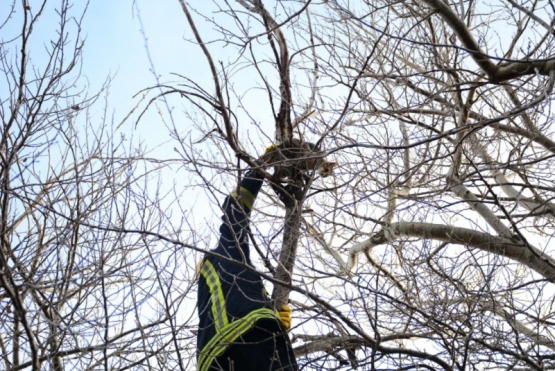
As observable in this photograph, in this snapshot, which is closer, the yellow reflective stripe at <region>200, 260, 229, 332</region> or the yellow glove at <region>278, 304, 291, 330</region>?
the yellow reflective stripe at <region>200, 260, 229, 332</region>

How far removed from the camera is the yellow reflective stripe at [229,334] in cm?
402

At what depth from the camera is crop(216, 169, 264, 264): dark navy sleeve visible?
452cm

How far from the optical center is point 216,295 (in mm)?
4305

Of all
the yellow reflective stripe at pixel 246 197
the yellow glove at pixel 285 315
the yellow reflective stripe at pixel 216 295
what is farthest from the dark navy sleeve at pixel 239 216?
the yellow glove at pixel 285 315

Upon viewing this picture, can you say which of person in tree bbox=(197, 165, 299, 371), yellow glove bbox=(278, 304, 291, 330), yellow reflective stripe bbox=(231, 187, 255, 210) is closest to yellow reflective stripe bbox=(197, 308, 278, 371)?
person in tree bbox=(197, 165, 299, 371)

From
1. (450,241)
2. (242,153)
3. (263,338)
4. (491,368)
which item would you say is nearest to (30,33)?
(242,153)

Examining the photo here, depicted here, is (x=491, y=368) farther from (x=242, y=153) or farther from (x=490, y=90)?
(x=490, y=90)

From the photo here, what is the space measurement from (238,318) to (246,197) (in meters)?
1.01

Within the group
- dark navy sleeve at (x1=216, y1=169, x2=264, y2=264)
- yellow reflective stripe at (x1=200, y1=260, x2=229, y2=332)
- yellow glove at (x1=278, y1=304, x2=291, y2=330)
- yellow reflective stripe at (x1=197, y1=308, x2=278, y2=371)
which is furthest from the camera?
dark navy sleeve at (x1=216, y1=169, x2=264, y2=264)

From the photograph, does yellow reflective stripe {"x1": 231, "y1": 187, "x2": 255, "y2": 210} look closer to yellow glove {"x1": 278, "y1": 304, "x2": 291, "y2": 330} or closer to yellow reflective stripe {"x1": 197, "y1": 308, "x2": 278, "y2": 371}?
yellow glove {"x1": 278, "y1": 304, "x2": 291, "y2": 330}

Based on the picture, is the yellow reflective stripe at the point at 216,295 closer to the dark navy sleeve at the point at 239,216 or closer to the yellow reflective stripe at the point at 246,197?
the dark navy sleeve at the point at 239,216

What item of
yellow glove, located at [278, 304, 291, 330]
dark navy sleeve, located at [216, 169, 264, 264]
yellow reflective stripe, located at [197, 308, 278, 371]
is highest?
dark navy sleeve, located at [216, 169, 264, 264]

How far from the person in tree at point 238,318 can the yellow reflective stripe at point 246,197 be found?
0.18m

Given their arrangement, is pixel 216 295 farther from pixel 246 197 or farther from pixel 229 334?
pixel 246 197
